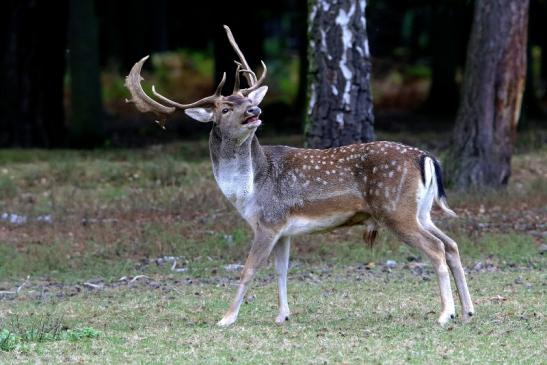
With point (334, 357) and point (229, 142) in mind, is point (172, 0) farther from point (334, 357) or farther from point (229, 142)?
point (334, 357)

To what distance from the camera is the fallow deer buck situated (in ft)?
29.0

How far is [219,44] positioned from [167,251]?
11.9 meters

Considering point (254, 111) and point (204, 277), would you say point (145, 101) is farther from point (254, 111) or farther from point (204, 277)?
point (204, 277)

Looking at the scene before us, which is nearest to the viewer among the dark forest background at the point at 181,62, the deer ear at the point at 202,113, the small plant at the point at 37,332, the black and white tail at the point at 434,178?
the small plant at the point at 37,332

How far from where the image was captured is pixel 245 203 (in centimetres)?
927

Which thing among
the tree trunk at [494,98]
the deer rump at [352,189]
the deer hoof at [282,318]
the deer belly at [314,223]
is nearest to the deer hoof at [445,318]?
the deer rump at [352,189]

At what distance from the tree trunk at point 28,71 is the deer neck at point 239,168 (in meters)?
10.9

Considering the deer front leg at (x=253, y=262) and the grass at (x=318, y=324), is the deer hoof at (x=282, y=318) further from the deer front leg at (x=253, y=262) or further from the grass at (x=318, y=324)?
the deer front leg at (x=253, y=262)

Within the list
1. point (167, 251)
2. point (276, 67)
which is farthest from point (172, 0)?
point (167, 251)

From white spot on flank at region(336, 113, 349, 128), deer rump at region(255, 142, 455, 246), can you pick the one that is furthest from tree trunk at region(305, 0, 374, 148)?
deer rump at region(255, 142, 455, 246)

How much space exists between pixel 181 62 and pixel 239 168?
25871 millimetres

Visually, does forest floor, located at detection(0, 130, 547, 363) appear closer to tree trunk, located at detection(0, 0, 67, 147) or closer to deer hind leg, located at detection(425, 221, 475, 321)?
deer hind leg, located at detection(425, 221, 475, 321)

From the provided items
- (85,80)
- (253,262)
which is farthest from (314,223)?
(85,80)

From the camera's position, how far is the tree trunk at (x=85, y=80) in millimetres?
19438
